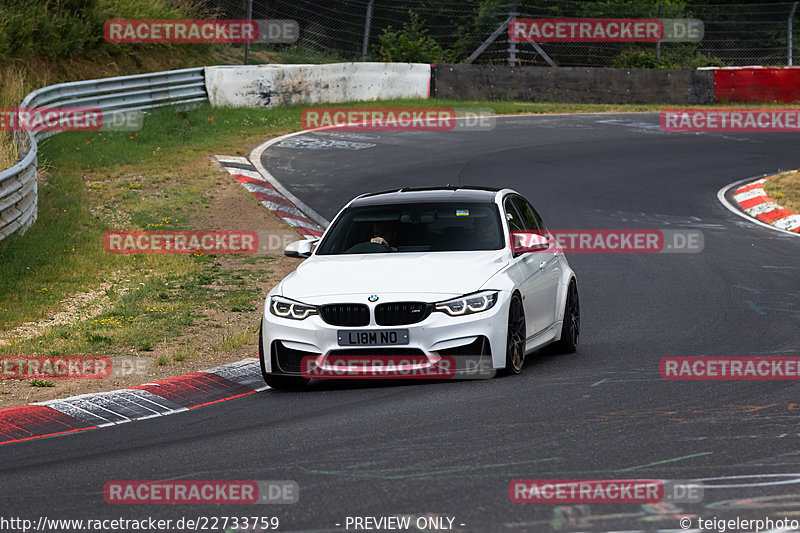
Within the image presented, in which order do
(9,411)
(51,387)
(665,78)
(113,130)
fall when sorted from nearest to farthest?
(9,411) < (51,387) < (113,130) < (665,78)

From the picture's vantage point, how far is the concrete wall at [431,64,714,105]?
1227 inches

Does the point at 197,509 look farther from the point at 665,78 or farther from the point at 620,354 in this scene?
the point at 665,78

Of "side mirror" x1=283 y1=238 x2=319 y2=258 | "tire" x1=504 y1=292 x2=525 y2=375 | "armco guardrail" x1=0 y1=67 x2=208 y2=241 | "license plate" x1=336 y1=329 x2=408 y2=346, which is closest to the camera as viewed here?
"license plate" x1=336 y1=329 x2=408 y2=346

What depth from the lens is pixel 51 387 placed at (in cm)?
942

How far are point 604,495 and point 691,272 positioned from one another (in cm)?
945

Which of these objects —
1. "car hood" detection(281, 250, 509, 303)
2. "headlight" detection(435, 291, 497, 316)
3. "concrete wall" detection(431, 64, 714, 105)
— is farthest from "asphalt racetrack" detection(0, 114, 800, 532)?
"concrete wall" detection(431, 64, 714, 105)

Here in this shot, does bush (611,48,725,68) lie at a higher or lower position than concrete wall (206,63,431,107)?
higher

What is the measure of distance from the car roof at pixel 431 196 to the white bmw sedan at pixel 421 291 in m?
0.01

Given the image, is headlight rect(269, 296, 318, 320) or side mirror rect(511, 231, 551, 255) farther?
side mirror rect(511, 231, 551, 255)

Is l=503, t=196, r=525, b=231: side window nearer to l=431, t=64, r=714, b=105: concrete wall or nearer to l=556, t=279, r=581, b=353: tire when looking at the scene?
l=556, t=279, r=581, b=353: tire

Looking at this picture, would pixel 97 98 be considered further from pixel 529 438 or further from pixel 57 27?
pixel 529 438

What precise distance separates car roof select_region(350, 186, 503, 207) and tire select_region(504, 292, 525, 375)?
1381mm

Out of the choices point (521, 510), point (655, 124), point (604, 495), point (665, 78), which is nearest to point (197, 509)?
point (521, 510)

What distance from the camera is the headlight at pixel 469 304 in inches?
337
